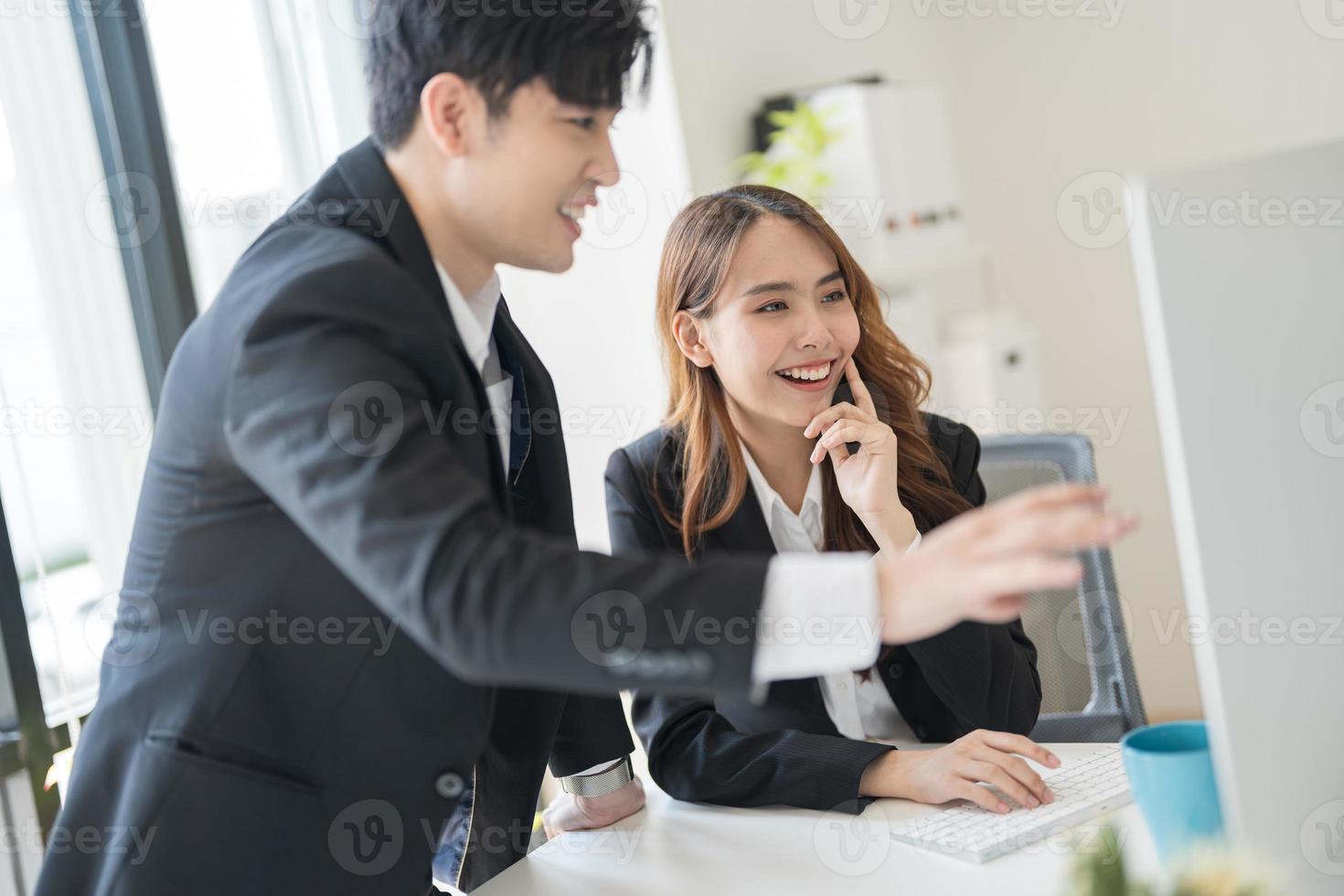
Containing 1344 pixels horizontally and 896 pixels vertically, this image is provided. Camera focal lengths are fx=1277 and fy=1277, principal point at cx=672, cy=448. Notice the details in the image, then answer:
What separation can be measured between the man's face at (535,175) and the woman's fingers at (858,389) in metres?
0.73

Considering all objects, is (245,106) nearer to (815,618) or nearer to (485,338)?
(485,338)

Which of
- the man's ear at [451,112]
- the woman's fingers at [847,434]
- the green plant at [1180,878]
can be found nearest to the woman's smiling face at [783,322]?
the woman's fingers at [847,434]

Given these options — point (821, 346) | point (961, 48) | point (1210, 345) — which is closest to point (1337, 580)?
point (1210, 345)

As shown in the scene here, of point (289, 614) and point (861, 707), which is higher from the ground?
point (289, 614)

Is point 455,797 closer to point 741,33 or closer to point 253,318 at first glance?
point 253,318

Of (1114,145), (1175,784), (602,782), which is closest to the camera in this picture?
(1175,784)

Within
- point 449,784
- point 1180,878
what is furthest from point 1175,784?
point 449,784

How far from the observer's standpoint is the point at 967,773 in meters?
1.34

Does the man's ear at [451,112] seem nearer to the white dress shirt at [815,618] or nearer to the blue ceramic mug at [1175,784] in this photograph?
the white dress shirt at [815,618]

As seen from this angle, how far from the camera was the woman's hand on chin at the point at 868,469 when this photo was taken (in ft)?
5.59

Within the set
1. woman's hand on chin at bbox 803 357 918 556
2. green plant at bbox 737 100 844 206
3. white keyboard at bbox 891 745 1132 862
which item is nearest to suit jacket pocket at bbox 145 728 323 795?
white keyboard at bbox 891 745 1132 862

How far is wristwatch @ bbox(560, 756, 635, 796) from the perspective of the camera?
1503mm

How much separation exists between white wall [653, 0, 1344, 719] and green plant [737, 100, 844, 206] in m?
0.53

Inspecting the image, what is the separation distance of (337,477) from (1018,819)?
0.76 metres
